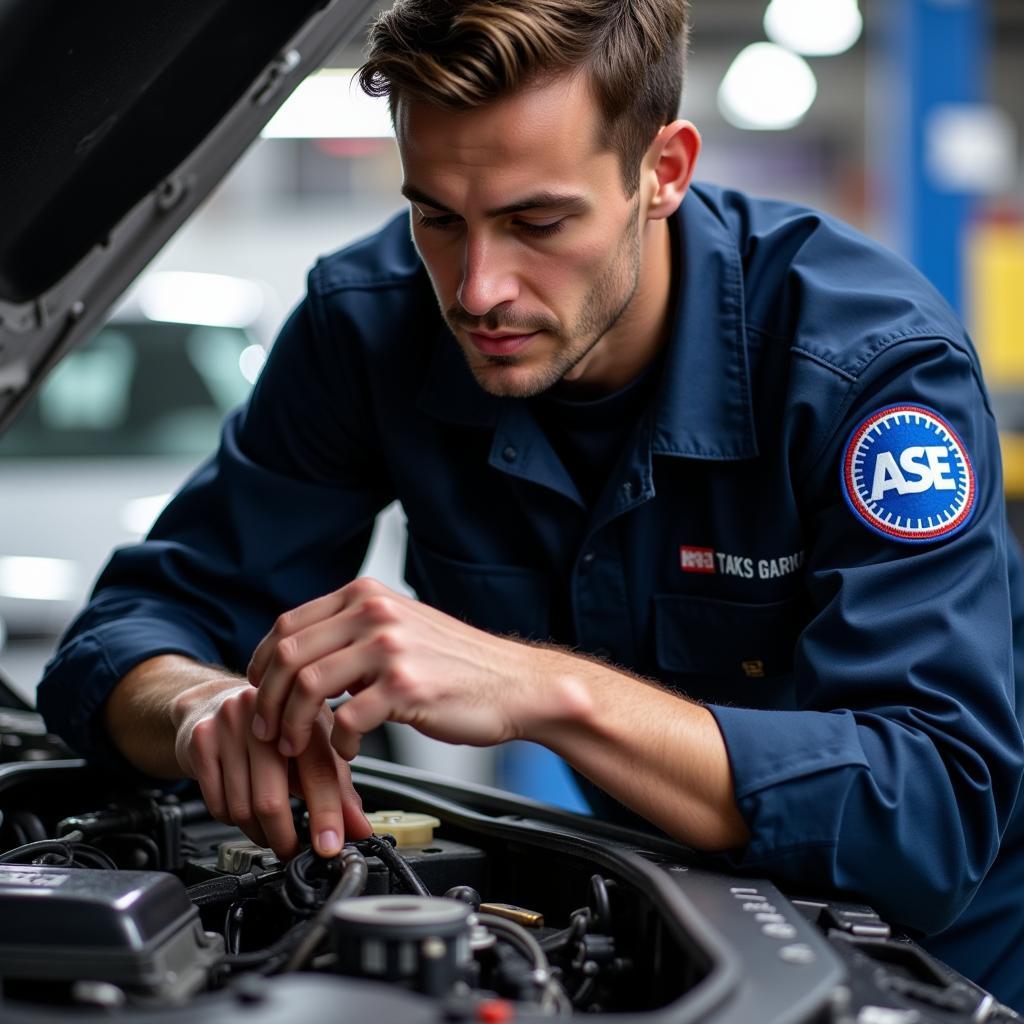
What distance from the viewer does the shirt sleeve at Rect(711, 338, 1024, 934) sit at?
106 cm

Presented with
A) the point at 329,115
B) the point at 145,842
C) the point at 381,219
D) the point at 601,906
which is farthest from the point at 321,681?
the point at 329,115

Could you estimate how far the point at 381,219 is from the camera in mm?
9602

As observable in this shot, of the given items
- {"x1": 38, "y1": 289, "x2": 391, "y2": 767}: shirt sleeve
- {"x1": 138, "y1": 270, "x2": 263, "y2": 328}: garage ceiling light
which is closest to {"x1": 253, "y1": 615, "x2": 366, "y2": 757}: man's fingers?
{"x1": 38, "y1": 289, "x2": 391, "y2": 767}: shirt sleeve

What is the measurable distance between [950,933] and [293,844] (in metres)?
0.71

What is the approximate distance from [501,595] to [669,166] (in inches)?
18.3

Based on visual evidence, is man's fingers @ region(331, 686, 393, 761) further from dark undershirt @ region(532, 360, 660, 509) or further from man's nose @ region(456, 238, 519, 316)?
dark undershirt @ region(532, 360, 660, 509)

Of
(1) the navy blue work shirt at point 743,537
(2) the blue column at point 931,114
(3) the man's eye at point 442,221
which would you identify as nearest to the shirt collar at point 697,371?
(1) the navy blue work shirt at point 743,537

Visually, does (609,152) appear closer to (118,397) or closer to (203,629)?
(203,629)

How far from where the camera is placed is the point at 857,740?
108 cm

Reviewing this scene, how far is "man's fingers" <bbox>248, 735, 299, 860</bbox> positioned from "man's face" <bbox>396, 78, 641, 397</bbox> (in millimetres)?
411

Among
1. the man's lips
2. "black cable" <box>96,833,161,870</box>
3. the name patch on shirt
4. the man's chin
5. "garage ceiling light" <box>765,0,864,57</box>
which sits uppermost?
"garage ceiling light" <box>765,0,864,57</box>

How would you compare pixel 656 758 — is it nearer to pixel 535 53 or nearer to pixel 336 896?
pixel 336 896

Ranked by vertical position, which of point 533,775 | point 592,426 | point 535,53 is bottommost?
point 533,775

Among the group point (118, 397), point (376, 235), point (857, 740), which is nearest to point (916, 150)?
point (118, 397)
